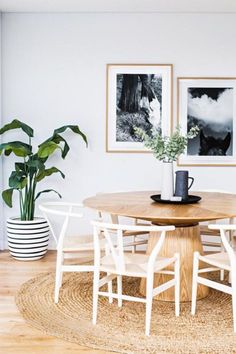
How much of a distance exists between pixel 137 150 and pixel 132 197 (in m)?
1.36

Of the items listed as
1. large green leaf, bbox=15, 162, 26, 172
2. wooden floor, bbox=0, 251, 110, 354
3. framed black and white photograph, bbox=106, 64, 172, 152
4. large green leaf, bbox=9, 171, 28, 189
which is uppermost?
framed black and white photograph, bbox=106, 64, 172, 152

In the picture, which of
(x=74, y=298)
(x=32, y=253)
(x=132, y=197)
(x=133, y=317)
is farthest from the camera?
(x=32, y=253)

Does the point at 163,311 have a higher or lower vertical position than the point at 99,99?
lower

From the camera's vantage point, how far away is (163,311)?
339 cm

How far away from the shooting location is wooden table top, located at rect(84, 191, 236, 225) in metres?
3.12

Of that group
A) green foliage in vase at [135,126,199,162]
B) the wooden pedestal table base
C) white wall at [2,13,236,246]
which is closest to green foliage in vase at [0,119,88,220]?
white wall at [2,13,236,246]

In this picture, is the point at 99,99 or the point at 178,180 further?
the point at 99,99

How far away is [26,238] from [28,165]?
0.71 m

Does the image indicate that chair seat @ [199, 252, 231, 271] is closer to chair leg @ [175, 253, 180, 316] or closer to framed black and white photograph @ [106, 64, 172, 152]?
chair leg @ [175, 253, 180, 316]

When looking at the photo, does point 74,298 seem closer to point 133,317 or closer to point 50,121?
point 133,317

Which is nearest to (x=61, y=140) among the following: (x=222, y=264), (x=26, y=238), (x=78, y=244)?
(x=26, y=238)

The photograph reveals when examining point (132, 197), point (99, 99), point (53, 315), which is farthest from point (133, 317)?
point (99, 99)

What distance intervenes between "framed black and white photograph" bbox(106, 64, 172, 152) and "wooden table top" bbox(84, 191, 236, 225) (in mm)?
1277

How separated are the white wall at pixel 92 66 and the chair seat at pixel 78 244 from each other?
148 cm
